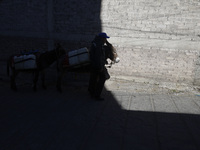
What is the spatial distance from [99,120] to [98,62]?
1.47 metres

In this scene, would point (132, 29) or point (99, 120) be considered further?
point (132, 29)

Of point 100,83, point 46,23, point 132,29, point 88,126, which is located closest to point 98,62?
point 100,83

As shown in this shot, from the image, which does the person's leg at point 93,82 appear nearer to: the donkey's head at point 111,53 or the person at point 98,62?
the person at point 98,62

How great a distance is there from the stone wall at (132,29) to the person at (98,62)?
2.42 meters

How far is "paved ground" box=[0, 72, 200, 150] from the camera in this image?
2.66 metres

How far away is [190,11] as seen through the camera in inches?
220

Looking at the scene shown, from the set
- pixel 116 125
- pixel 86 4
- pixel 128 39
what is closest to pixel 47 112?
pixel 116 125

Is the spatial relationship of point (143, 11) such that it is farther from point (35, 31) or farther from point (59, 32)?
point (35, 31)

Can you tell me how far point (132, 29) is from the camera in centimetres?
620

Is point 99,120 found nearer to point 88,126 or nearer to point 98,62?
point 88,126

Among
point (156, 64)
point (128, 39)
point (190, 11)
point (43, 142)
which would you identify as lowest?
point (43, 142)

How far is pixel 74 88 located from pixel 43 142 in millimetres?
2893

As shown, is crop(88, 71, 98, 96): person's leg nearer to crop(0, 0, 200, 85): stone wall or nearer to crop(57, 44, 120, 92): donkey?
crop(57, 44, 120, 92): donkey

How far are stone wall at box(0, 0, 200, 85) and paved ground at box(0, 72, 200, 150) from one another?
4.67 ft
